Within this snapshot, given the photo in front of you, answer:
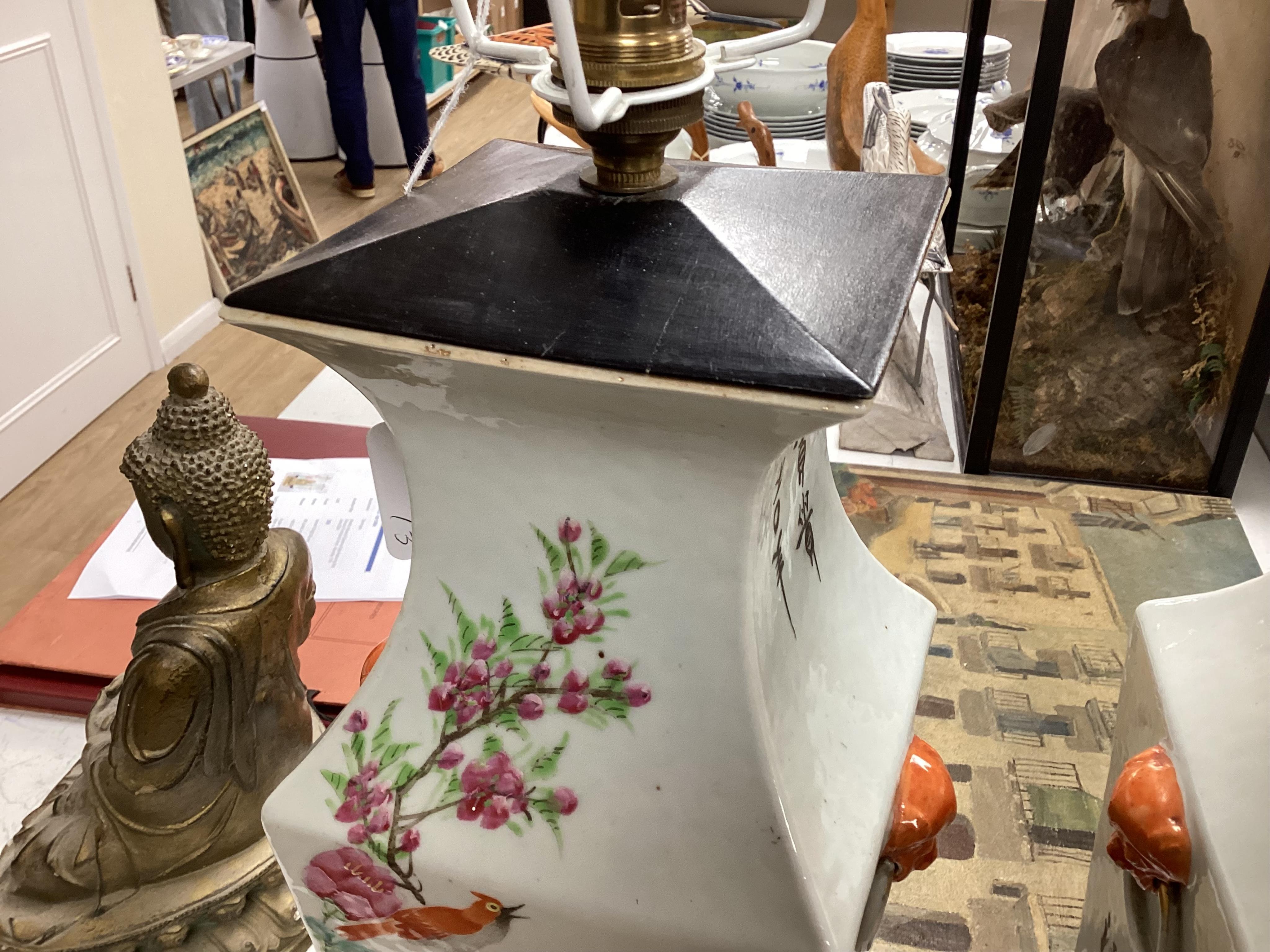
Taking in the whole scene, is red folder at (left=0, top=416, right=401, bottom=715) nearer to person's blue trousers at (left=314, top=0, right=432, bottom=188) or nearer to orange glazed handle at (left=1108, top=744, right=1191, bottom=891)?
orange glazed handle at (left=1108, top=744, right=1191, bottom=891)

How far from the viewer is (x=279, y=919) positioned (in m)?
0.72

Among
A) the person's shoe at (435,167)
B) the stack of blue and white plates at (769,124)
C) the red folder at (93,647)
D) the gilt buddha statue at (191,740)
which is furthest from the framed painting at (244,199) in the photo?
the gilt buddha statue at (191,740)

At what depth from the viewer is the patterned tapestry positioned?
2.92 feet

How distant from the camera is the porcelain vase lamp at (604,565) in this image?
0.40m

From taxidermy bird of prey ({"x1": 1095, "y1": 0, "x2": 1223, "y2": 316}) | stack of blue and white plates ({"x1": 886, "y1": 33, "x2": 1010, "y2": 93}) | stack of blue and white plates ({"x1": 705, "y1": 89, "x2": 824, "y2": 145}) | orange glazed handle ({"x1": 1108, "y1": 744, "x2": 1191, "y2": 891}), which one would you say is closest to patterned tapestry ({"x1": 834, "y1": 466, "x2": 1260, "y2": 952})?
orange glazed handle ({"x1": 1108, "y1": 744, "x2": 1191, "y2": 891})

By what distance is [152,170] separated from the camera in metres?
2.11

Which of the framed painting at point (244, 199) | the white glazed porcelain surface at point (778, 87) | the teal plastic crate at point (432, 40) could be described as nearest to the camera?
the white glazed porcelain surface at point (778, 87)

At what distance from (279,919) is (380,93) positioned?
→ 3.16 metres

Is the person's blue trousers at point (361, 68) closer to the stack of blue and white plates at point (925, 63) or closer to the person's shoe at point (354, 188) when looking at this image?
the person's shoe at point (354, 188)

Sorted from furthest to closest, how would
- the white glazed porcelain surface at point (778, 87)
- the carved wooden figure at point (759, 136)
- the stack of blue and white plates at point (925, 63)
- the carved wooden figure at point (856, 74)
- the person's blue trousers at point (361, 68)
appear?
the person's blue trousers at point (361, 68) < the stack of blue and white plates at point (925, 63) < the white glazed porcelain surface at point (778, 87) < the carved wooden figure at point (856, 74) < the carved wooden figure at point (759, 136)

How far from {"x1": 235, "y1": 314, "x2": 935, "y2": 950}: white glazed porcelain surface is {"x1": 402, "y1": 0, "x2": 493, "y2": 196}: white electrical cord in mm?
101

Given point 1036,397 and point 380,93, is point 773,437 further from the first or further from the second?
point 380,93

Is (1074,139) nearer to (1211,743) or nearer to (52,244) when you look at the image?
(1211,743)

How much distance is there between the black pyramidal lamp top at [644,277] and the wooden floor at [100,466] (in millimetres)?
930
